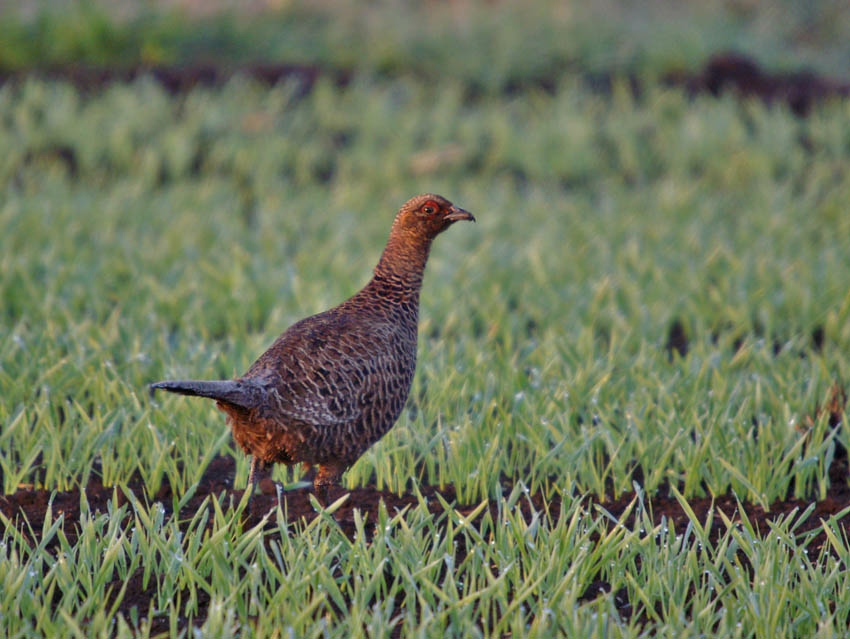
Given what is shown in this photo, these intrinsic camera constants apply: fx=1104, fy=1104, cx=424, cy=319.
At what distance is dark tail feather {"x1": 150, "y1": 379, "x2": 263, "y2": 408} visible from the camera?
2.83 m

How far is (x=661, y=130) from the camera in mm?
10047

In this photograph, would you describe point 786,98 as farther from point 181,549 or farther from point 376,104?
point 181,549

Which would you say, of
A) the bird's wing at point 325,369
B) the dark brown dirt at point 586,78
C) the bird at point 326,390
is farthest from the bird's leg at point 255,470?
the dark brown dirt at point 586,78

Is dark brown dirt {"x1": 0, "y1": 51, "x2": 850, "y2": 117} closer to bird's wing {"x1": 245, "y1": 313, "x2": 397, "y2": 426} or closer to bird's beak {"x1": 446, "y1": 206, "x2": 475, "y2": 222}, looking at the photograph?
bird's beak {"x1": 446, "y1": 206, "x2": 475, "y2": 222}

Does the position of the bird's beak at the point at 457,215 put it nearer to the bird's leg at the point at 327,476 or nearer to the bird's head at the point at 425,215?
the bird's head at the point at 425,215


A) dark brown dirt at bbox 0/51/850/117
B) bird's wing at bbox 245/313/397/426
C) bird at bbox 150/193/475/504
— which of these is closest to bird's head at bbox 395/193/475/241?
bird at bbox 150/193/475/504

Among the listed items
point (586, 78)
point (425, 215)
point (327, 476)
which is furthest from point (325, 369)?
point (586, 78)

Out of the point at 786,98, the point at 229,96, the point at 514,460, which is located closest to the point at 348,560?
→ the point at 514,460

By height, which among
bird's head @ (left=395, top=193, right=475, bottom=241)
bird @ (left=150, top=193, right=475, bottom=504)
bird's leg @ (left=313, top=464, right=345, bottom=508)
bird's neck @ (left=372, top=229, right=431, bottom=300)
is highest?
bird's head @ (left=395, top=193, right=475, bottom=241)

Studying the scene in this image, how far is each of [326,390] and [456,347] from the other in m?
1.76

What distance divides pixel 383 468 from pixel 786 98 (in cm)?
850

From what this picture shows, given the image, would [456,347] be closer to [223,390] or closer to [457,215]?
[457,215]

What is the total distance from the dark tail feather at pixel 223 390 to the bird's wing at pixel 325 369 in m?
0.09

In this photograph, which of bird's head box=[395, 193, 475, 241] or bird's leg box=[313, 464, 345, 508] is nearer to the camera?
bird's leg box=[313, 464, 345, 508]
